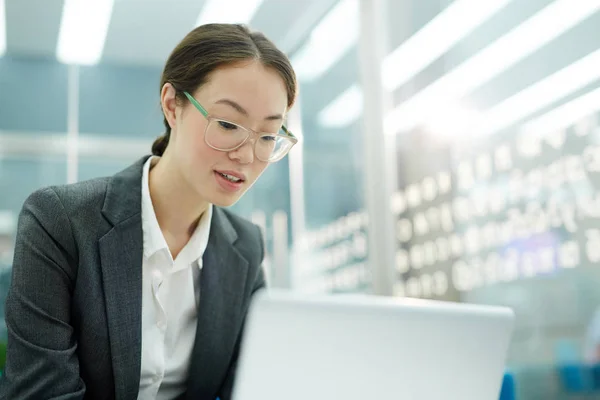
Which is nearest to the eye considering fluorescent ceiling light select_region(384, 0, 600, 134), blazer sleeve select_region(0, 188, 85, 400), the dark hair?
the dark hair

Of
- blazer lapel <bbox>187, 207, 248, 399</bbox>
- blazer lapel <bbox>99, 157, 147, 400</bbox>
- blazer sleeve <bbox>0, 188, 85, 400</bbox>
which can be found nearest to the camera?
blazer sleeve <bbox>0, 188, 85, 400</bbox>

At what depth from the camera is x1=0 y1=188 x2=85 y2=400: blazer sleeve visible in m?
1.13

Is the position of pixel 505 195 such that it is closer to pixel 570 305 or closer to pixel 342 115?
pixel 570 305

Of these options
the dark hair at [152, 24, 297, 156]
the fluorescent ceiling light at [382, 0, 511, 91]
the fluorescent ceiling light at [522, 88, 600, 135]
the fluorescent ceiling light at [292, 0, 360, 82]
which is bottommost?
the dark hair at [152, 24, 297, 156]

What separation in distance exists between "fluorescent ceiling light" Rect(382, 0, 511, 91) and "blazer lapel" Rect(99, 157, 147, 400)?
1716mm

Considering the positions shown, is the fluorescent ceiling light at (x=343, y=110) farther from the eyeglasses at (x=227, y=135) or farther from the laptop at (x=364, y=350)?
the laptop at (x=364, y=350)

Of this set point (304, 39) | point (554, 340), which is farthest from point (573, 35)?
point (304, 39)

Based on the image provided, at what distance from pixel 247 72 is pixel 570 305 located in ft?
4.40

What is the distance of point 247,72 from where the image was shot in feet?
4.28

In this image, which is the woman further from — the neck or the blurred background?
the blurred background

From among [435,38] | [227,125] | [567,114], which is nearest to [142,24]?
[435,38]

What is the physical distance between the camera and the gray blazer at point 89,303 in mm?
1154

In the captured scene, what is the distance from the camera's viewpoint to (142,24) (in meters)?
4.64

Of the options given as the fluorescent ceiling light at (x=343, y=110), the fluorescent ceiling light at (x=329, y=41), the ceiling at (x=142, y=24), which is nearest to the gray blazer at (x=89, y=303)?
the fluorescent ceiling light at (x=343, y=110)
